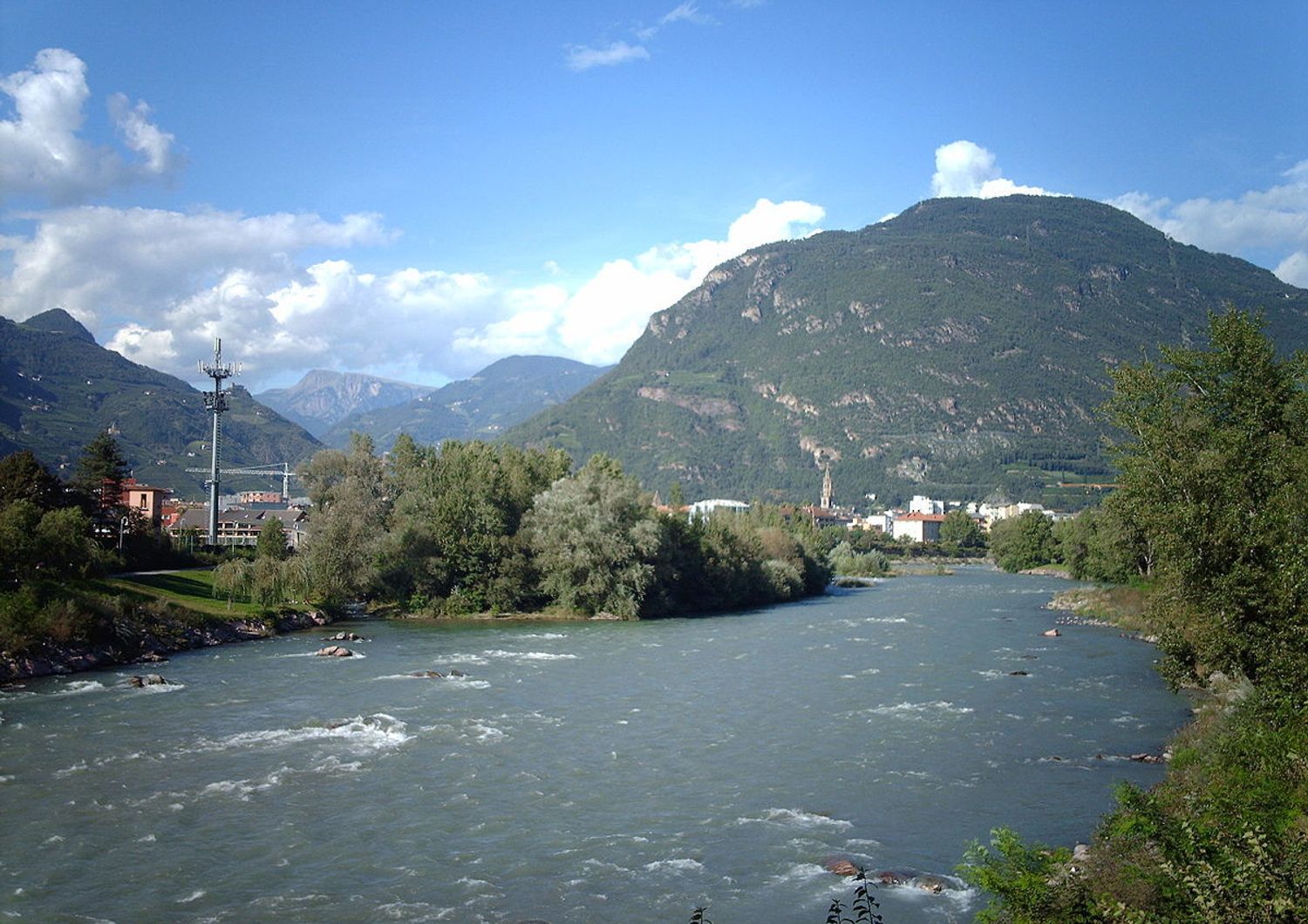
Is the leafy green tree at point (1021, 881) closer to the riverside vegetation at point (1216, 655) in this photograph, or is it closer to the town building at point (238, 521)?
the riverside vegetation at point (1216, 655)

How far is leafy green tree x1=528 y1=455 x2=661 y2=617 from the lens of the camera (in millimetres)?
60469

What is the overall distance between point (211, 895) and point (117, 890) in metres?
1.64

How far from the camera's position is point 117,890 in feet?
51.8

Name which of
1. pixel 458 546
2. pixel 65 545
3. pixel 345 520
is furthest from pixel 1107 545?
pixel 65 545

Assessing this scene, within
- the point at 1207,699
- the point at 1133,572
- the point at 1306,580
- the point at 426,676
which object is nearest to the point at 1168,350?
the point at 1207,699

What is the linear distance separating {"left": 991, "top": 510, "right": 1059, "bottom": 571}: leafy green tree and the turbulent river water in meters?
75.2

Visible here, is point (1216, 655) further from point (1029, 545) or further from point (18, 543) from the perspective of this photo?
point (1029, 545)

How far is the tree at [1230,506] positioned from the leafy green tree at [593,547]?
32858mm

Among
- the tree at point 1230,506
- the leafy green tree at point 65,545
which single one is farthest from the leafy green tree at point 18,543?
the tree at point 1230,506

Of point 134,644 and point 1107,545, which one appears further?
point 1107,545

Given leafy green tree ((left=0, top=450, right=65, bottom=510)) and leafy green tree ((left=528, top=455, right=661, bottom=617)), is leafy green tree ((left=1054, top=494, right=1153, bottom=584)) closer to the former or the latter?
leafy green tree ((left=528, top=455, right=661, bottom=617))

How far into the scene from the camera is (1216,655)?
2433 centimetres

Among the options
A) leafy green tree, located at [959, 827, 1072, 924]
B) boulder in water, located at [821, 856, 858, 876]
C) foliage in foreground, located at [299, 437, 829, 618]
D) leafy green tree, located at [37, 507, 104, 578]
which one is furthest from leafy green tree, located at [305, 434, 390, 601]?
leafy green tree, located at [959, 827, 1072, 924]

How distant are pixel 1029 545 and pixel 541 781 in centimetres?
10035
